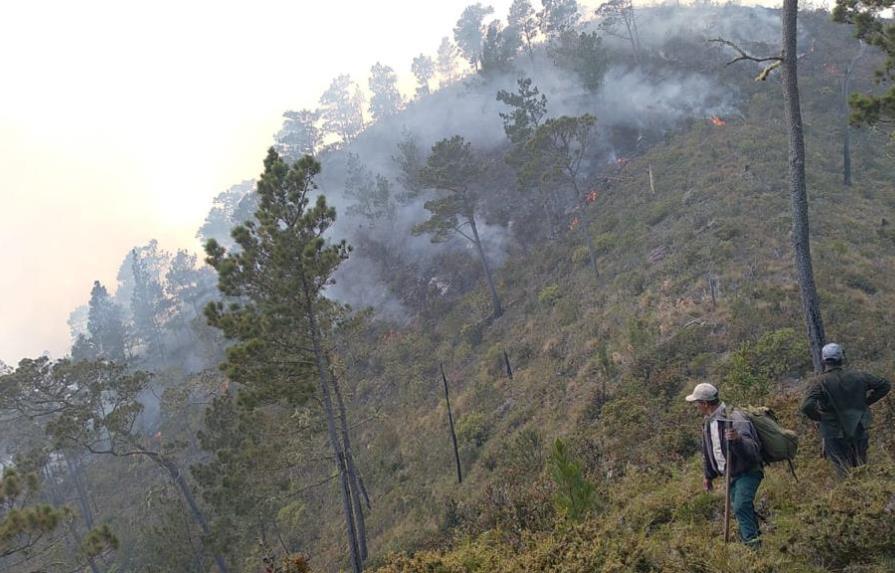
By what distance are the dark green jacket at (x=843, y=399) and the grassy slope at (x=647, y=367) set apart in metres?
0.78

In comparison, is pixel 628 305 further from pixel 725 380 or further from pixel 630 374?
pixel 725 380

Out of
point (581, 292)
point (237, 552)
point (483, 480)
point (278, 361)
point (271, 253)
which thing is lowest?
point (237, 552)

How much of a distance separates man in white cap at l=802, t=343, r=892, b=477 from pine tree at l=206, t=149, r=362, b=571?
11855 mm

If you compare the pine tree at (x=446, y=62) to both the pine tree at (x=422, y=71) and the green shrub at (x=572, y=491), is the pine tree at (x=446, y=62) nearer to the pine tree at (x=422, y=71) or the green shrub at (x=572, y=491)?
the pine tree at (x=422, y=71)

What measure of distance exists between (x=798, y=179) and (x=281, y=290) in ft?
42.3

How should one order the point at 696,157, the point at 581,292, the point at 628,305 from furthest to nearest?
the point at 696,157, the point at 581,292, the point at 628,305

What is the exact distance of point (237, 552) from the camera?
22.6 metres

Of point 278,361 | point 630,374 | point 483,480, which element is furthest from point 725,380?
point 278,361

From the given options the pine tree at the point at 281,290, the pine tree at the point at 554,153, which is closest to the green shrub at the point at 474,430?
the pine tree at the point at 281,290

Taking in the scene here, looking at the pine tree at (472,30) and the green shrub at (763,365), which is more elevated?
the pine tree at (472,30)

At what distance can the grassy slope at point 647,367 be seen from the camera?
566 cm

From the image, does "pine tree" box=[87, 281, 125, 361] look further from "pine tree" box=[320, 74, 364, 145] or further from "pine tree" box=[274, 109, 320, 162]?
"pine tree" box=[320, 74, 364, 145]

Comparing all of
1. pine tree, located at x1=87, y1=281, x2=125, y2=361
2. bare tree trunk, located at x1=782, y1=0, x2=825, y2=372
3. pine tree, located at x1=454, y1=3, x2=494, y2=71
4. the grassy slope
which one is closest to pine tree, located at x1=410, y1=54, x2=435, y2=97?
pine tree, located at x1=454, y1=3, x2=494, y2=71

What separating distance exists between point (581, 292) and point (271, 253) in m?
17.4
